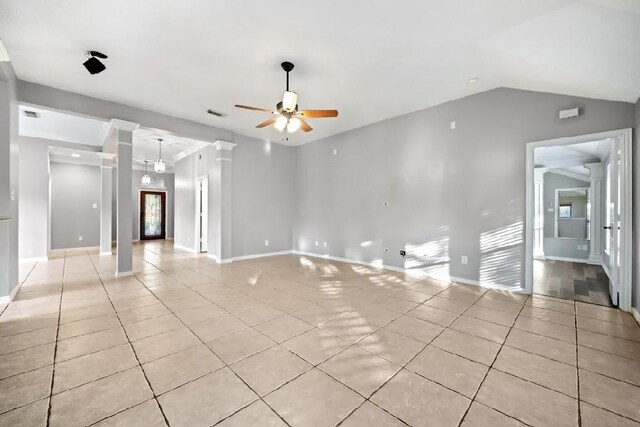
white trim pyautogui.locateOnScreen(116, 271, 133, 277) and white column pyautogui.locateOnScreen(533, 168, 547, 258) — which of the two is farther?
white column pyautogui.locateOnScreen(533, 168, 547, 258)

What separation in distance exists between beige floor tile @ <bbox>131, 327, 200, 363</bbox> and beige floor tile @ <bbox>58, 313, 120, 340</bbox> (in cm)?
62

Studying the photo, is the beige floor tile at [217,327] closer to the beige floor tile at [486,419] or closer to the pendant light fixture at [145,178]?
the beige floor tile at [486,419]

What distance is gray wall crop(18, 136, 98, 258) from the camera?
6082 millimetres

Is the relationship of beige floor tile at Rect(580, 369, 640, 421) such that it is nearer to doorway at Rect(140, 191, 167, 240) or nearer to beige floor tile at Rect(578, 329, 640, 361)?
beige floor tile at Rect(578, 329, 640, 361)

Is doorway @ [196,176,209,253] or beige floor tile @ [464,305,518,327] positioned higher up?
doorway @ [196,176,209,253]

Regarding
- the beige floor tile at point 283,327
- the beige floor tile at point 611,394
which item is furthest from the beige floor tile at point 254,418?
the beige floor tile at point 611,394

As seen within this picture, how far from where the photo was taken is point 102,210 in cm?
736

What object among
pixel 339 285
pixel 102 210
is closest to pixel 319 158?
pixel 339 285

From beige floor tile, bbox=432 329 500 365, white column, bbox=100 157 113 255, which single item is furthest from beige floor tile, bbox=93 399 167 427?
white column, bbox=100 157 113 255

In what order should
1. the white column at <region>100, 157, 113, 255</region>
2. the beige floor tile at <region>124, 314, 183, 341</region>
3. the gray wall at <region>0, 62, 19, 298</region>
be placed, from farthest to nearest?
the white column at <region>100, 157, 113, 255</region>, the gray wall at <region>0, 62, 19, 298</region>, the beige floor tile at <region>124, 314, 183, 341</region>

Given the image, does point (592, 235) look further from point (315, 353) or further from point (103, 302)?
point (103, 302)

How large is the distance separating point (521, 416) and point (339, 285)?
2.78 meters

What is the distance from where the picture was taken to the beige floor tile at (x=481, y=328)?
246cm

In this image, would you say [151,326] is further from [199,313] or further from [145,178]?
[145,178]
